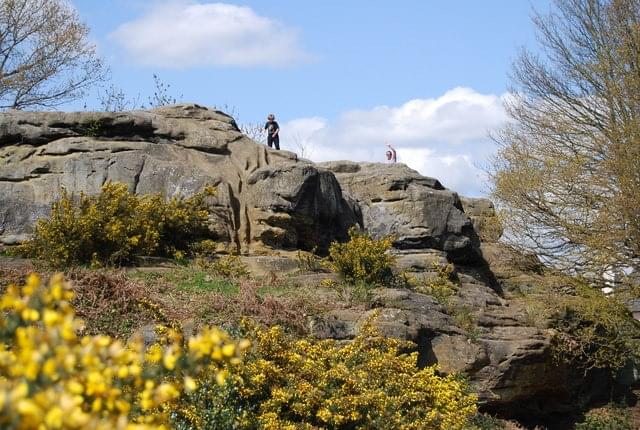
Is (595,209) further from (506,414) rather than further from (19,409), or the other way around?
(19,409)

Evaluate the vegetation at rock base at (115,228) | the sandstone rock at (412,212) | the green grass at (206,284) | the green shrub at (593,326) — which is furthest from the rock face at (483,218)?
the green grass at (206,284)

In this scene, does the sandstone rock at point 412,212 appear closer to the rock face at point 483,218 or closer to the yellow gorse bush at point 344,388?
the rock face at point 483,218

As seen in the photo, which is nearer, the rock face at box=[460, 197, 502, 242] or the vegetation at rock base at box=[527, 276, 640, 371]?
the vegetation at rock base at box=[527, 276, 640, 371]

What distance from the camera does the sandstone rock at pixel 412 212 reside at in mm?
18781

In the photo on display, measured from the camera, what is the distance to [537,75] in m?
21.2

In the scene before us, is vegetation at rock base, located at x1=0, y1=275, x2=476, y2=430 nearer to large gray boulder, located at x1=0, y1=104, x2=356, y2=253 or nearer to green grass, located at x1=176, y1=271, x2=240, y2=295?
green grass, located at x1=176, y1=271, x2=240, y2=295

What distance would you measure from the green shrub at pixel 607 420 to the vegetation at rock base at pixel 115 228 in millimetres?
8851

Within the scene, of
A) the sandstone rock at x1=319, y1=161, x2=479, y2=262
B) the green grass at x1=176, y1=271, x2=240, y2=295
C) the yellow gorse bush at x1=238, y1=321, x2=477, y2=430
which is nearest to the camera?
the yellow gorse bush at x1=238, y1=321, x2=477, y2=430

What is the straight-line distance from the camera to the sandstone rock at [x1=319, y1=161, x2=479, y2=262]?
1878cm

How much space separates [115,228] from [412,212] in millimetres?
7405

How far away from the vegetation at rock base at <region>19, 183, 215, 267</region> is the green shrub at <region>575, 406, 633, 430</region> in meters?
8.85

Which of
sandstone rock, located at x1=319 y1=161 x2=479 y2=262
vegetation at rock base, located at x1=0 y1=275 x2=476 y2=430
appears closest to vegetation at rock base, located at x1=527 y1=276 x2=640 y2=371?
sandstone rock, located at x1=319 y1=161 x2=479 y2=262

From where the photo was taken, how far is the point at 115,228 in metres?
14.0

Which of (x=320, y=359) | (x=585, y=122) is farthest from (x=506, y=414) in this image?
(x=585, y=122)
